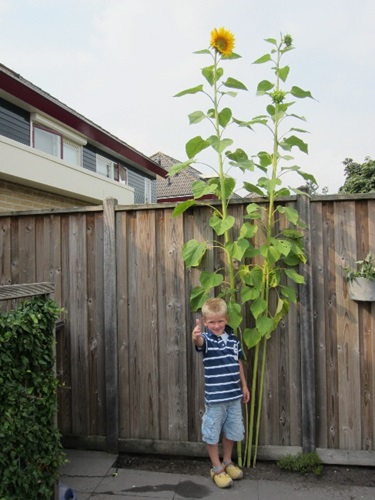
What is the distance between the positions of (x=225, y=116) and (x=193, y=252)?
924 mm

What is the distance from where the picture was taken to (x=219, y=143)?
9.35 feet

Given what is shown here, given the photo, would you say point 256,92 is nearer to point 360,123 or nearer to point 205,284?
point 205,284

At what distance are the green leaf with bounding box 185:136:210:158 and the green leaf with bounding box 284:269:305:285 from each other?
0.97 meters

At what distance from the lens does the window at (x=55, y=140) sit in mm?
9898

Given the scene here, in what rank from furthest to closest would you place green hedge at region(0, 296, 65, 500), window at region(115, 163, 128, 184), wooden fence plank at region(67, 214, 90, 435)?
window at region(115, 163, 128, 184), wooden fence plank at region(67, 214, 90, 435), green hedge at region(0, 296, 65, 500)

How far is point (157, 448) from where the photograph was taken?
125 inches

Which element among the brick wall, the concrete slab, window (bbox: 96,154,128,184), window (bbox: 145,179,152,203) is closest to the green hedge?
the concrete slab

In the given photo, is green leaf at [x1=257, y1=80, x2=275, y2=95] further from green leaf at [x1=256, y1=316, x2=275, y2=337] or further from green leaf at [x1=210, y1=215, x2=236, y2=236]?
green leaf at [x1=256, y1=316, x2=275, y2=337]

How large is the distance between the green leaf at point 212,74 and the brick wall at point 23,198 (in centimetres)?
516

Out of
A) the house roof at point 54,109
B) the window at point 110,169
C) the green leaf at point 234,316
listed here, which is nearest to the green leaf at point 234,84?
the green leaf at point 234,316

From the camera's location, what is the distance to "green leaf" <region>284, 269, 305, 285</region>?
2854 millimetres

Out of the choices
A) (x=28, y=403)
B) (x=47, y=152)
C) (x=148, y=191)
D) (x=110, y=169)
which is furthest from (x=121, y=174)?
(x=28, y=403)

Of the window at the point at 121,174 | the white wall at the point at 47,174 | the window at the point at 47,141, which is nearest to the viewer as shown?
the white wall at the point at 47,174

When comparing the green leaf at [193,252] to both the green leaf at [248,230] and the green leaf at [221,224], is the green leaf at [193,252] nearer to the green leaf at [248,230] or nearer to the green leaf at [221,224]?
the green leaf at [221,224]
